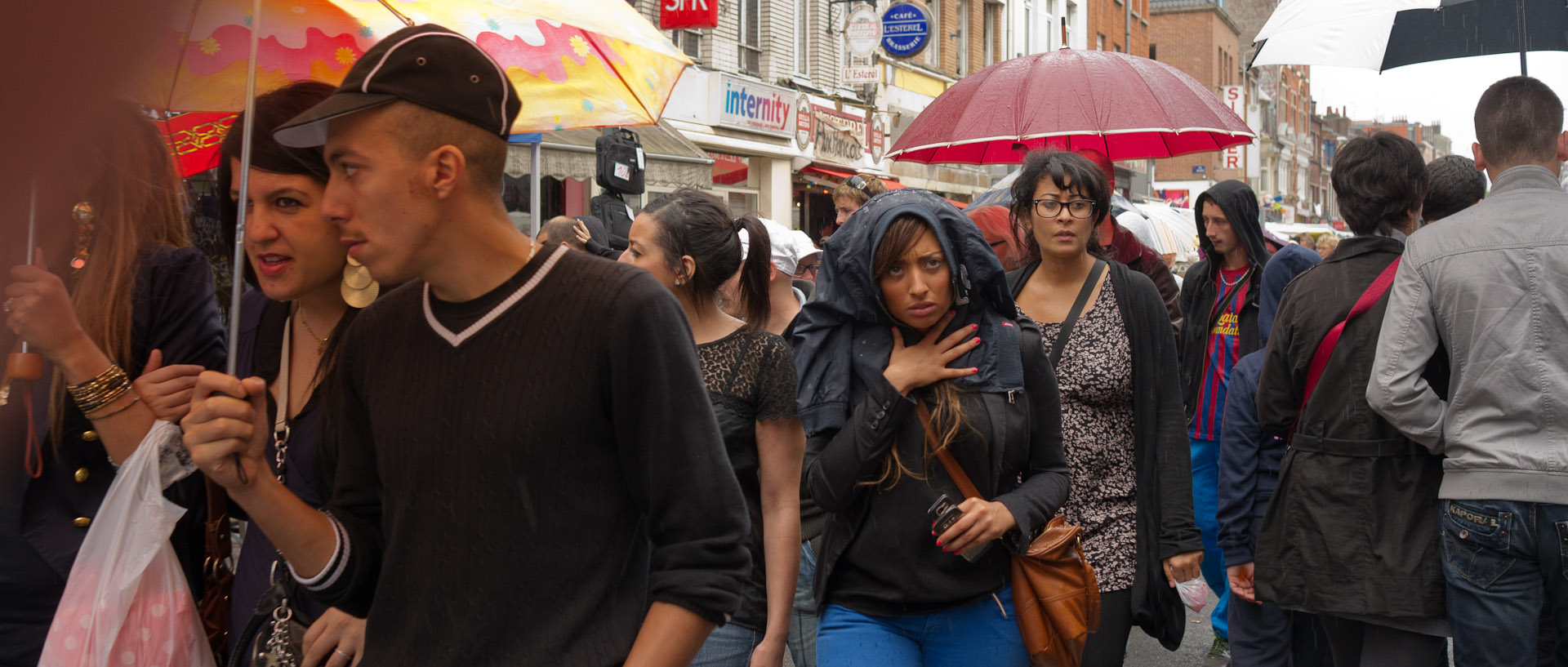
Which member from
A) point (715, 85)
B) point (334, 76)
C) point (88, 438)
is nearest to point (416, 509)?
point (88, 438)

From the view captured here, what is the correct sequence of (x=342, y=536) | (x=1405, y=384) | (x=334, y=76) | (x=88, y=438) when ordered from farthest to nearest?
(x=1405, y=384) → (x=334, y=76) → (x=88, y=438) → (x=342, y=536)

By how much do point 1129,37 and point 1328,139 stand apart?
182 ft

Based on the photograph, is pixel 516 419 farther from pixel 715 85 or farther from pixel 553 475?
pixel 715 85

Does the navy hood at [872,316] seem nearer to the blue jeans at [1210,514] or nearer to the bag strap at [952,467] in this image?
the bag strap at [952,467]

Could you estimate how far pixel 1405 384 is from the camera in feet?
11.0

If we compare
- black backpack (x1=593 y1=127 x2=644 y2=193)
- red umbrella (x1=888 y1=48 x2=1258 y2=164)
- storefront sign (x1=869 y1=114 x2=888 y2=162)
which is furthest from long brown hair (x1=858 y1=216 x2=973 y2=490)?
storefront sign (x1=869 y1=114 x2=888 y2=162)

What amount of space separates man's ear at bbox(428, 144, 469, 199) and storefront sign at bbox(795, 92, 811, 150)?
18.0 meters

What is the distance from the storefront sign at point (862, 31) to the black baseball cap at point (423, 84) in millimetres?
19105

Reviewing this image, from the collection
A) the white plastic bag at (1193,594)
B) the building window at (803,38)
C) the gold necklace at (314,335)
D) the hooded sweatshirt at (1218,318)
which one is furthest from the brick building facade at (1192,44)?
the gold necklace at (314,335)

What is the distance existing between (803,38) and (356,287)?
62.6 ft

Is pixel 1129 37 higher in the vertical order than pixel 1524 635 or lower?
higher

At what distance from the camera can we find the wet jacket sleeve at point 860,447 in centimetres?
304

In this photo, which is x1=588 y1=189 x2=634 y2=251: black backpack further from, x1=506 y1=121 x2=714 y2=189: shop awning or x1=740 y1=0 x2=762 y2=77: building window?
x1=740 y1=0 x2=762 y2=77: building window

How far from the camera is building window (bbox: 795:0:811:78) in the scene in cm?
2042
